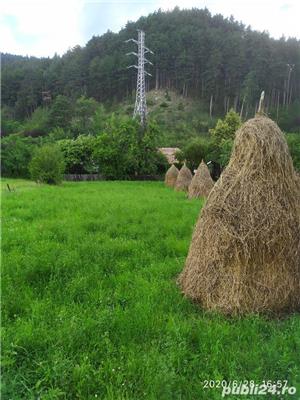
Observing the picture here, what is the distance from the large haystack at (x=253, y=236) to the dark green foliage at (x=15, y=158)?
3423 centimetres

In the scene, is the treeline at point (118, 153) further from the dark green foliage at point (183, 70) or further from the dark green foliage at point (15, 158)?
the dark green foliage at point (183, 70)

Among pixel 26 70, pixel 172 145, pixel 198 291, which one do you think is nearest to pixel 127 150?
pixel 172 145

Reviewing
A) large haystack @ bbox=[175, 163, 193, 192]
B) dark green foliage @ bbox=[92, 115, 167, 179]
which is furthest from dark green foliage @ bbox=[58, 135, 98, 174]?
large haystack @ bbox=[175, 163, 193, 192]

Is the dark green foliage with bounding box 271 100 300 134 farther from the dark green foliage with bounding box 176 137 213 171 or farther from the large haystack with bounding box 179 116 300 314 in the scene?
the large haystack with bounding box 179 116 300 314

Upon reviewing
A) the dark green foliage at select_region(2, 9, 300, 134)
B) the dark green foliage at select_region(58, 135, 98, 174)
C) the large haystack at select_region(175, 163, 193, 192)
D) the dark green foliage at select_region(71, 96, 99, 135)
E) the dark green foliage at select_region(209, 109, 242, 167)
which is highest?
the dark green foliage at select_region(2, 9, 300, 134)

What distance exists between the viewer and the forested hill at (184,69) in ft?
213

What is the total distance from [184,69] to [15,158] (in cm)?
4633

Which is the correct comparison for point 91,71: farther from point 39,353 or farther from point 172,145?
point 39,353

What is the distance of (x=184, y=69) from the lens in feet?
238

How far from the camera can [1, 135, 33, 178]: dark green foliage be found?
120 feet

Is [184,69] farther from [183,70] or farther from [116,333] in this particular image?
[116,333]

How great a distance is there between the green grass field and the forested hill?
60273mm

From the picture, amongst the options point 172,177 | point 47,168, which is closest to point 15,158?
point 47,168

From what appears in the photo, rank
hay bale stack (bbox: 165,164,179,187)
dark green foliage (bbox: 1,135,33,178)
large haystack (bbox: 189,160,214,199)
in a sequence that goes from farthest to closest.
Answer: dark green foliage (bbox: 1,135,33,178) → hay bale stack (bbox: 165,164,179,187) → large haystack (bbox: 189,160,214,199)
